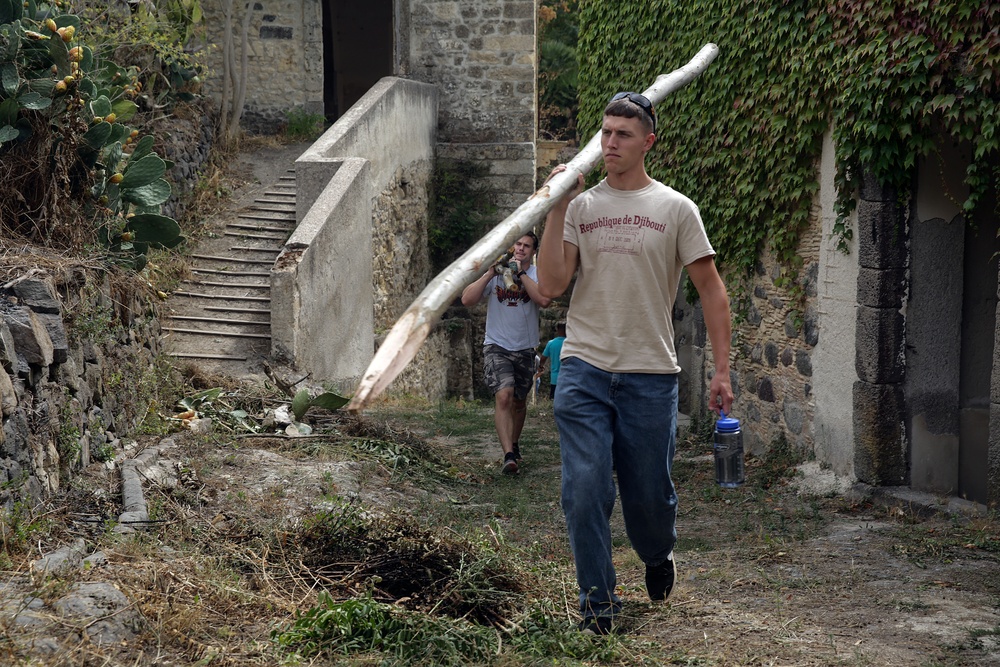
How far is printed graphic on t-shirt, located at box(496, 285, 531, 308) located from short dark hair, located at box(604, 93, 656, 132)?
128 inches

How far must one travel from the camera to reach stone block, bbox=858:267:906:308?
18.5ft

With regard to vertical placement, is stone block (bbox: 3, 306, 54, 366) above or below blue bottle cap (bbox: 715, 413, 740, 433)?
above

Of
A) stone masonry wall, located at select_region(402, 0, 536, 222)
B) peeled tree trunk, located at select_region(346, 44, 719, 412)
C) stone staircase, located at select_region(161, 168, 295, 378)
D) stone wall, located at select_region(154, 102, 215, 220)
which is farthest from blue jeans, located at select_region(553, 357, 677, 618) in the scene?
stone masonry wall, located at select_region(402, 0, 536, 222)

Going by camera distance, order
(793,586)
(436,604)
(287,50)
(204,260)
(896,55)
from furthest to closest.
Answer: (287,50)
(204,260)
(896,55)
(793,586)
(436,604)

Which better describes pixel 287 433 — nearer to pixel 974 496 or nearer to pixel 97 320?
pixel 97 320

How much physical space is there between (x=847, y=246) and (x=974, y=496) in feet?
5.18

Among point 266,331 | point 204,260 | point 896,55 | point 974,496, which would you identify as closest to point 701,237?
point 896,55

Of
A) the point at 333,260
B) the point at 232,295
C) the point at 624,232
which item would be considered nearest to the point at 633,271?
the point at 624,232

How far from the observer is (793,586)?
4.18 metres

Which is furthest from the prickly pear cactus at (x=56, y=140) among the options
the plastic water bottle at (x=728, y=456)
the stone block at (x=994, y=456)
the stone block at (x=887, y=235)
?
the stone block at (x=994, y=456)

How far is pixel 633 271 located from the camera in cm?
357

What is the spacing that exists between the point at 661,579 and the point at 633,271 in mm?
1243

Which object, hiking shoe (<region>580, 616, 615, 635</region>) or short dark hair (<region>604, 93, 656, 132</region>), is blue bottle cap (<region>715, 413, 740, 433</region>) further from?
short dark hair (<region>604, 93, 656, 132</region>)

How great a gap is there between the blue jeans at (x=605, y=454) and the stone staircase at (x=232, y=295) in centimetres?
465
